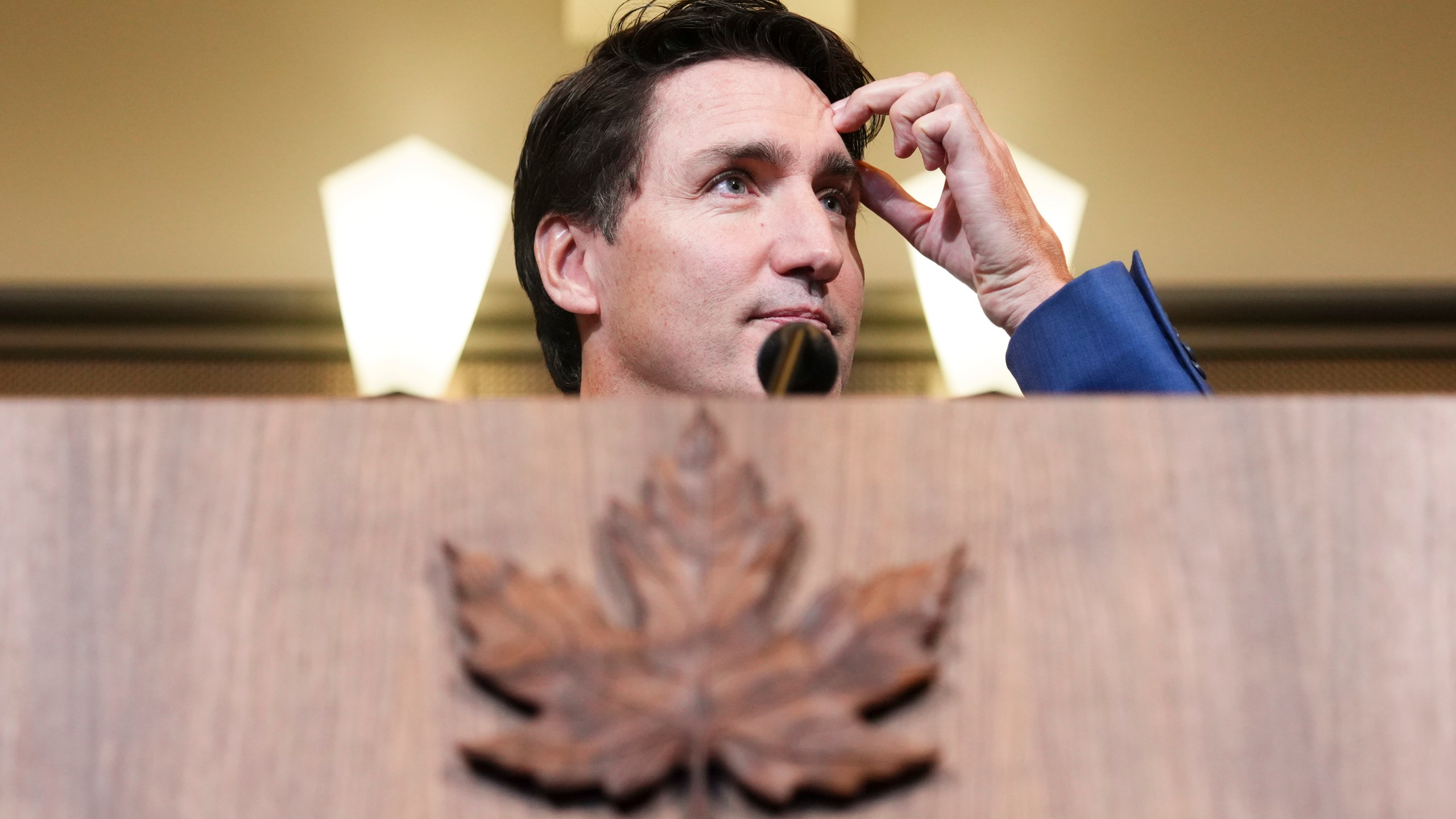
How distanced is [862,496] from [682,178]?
21.6 inches

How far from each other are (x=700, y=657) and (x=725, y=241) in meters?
0.51

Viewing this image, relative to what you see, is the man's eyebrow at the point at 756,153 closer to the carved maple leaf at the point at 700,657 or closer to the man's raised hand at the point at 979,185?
the man's raised hand at the point at 979,185

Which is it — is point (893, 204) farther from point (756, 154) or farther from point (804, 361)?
point (804, 361)

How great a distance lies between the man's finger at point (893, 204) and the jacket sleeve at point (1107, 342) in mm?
233

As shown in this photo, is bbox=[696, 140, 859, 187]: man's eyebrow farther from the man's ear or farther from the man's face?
the man's ear

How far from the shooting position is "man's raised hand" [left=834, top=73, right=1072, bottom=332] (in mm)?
818

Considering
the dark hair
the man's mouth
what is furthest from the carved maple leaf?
the dark hair

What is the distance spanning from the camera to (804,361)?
39cm

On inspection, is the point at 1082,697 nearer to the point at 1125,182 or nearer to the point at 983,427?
the point at 983,427

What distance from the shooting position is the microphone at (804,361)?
39 cm

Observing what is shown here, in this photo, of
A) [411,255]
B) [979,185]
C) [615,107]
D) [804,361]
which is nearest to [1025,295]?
[979,185]

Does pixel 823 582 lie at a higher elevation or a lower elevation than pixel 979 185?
lower

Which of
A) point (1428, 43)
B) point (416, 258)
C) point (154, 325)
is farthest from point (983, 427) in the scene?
point (1428, 43)

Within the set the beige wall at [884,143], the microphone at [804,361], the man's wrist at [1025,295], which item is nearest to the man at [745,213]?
the man's wrist at [1025,295]
